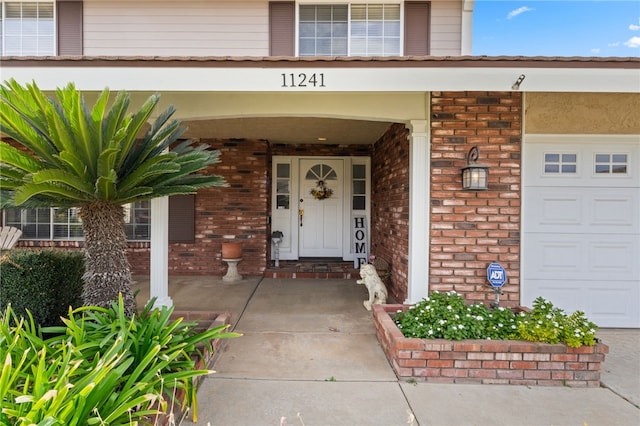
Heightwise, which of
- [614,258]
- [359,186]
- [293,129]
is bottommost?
[614,258]

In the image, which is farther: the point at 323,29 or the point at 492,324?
the point at 323,29

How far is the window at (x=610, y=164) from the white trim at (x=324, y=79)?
1.03 m

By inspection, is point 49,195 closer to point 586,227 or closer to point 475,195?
point 475,195

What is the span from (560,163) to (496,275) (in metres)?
1.65

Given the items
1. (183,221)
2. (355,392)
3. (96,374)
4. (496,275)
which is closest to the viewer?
(96,374)

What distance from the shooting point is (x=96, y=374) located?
5.95 feet

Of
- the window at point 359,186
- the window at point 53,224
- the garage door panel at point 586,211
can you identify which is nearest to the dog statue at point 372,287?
the garage door panel at point 586,211

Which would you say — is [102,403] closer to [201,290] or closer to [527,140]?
[201,290]

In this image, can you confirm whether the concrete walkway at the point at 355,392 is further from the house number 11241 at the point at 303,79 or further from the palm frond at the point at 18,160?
A: the house number 11241 at the point at 303,79

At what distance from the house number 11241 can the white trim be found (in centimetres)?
2

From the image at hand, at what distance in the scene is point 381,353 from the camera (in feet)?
10.7

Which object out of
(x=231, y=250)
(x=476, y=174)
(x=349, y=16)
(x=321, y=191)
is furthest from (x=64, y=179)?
(x=321, y=191)

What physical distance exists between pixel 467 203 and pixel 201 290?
164 inches

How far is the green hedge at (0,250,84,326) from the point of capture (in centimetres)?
303
